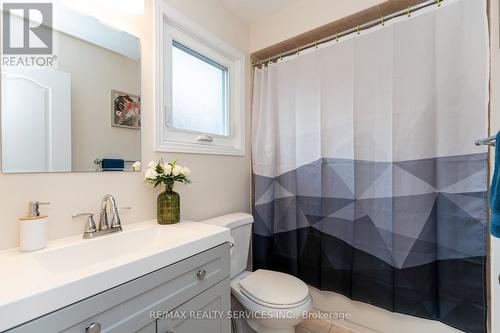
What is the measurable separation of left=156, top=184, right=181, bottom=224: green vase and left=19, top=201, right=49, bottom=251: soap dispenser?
0.44 metres

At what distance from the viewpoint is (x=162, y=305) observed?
0.75 m

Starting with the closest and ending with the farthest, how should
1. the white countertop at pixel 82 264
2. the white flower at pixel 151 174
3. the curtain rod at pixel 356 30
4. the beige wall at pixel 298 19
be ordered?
1. the white countertop at pixel 82 264
2. the white flower at pixel 151 174
3. the curtain rod at pixel 356 30
4. the beige wall at pixel 298 19

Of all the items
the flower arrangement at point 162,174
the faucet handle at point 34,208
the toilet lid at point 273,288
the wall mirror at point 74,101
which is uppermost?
the wall mirror at point 74,101

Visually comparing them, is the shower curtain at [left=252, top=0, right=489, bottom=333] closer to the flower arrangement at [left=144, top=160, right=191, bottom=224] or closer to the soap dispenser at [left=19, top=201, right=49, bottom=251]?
the flower arrangement at [left=144, top=160, right=191, bottom=224]

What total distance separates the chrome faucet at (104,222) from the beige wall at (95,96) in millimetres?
176

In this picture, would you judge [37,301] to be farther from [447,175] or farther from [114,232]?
[447,175]

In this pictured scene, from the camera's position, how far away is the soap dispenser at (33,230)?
0.76 meters

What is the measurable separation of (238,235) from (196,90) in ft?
3.51

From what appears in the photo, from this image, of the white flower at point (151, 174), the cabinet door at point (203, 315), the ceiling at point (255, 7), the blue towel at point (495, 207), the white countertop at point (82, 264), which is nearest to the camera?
the white countertop at point (82, 264)

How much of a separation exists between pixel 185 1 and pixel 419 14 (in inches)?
53.7

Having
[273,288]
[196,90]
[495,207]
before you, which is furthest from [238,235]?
[495,207]

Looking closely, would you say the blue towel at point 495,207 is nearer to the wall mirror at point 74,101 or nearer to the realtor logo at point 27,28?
the wall mirror at point 74,101

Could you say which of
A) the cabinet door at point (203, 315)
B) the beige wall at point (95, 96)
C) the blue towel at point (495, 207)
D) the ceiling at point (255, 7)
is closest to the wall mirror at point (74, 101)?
the beige wall at point (95, 96)

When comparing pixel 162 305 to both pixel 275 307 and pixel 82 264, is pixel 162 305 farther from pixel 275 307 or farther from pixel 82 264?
pixel 275 307
